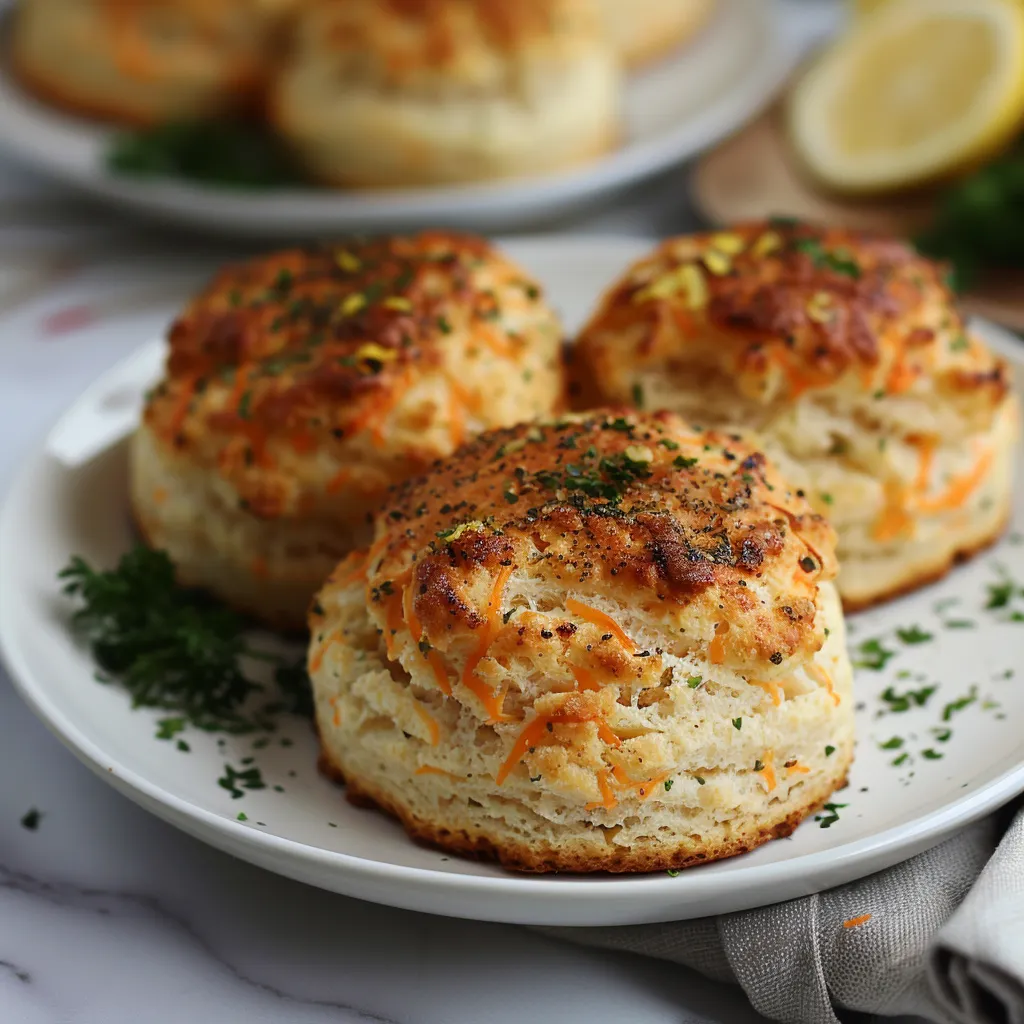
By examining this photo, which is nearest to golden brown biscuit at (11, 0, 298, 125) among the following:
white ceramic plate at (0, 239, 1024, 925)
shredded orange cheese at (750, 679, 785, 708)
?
white ceramic plate at (0, 239, 1024, 925)

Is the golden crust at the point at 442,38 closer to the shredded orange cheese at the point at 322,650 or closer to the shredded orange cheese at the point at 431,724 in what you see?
the shredded orange cheese at the point at 322,650

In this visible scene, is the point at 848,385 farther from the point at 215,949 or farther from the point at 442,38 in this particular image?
the point at 442,38

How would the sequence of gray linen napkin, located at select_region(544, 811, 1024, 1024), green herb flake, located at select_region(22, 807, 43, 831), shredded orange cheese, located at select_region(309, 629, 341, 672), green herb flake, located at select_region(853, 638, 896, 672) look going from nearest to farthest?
gray linen napkin, located at select_region(544, 811, 1024, 1024) < shredded orange cheese, located at select_region(309, 629, 341, 672) < green herb flake, located at select_region(22, 807, 43, 831) < green herb flake, located at select_region(853, 638, 896, 672)

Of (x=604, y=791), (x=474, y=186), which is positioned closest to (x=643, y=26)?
(x=474, y=186)

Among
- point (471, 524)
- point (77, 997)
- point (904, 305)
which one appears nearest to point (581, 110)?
point (904, 305)

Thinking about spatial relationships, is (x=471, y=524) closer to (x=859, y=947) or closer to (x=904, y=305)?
(x=859, y=947)

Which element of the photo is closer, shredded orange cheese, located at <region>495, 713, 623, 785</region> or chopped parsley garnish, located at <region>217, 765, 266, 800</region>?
shredded orange cheese, located at <region>495, 713, 623, 785</region>

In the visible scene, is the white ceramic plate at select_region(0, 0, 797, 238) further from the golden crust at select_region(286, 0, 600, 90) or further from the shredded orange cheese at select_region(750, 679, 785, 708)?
the shredded orange cheese at select_region(750, 679, 785, 708)
